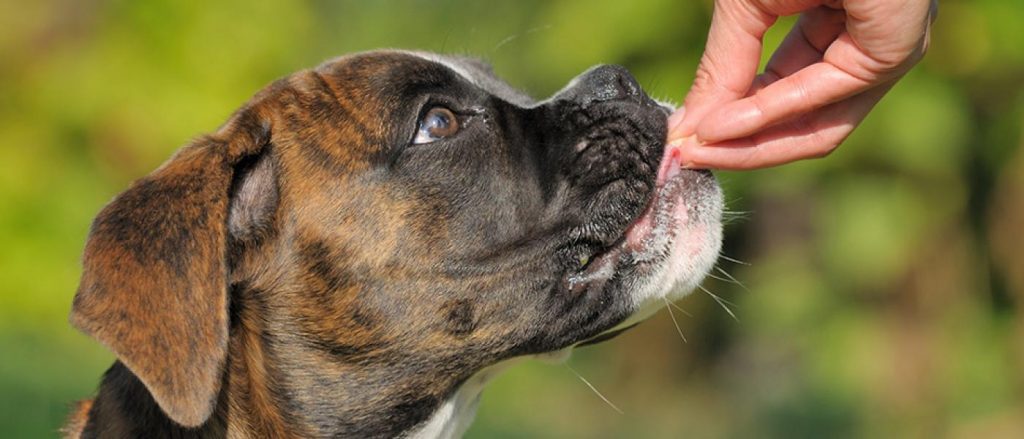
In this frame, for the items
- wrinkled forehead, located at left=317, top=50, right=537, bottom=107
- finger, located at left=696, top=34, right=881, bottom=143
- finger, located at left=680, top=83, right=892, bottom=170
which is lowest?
finger, located at left=680, top=83, right=892, bottom=170

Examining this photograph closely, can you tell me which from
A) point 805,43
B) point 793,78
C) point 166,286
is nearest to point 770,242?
point 805,43

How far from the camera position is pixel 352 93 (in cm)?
432

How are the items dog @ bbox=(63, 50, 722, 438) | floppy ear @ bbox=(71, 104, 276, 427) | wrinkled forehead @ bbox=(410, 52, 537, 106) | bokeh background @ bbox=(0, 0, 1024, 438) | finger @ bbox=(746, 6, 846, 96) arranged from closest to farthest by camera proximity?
1. floppy ear @ bbox=(71, 104, 276, 427)
2. dog @ bbox=(63, 50, 722, 438)
3. finger @ bbox=(746, 6, 846, 96)
4. wrinkled forehead @ bbox=(410, 52, 537, 106)
5. bokeh background @ bbox=(0, 0, 1024, 438)

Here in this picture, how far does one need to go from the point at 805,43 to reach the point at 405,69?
1.22 metres

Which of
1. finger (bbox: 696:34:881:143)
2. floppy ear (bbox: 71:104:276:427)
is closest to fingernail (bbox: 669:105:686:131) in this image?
finger (bbox: 696:34:881:143)

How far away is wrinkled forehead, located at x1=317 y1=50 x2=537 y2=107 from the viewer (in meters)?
4.30

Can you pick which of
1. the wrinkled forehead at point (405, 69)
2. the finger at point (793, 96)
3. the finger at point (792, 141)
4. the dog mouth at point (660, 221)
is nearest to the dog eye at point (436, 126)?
the wrinkled forehead at point (405, 69)

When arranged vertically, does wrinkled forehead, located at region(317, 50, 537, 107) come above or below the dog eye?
above

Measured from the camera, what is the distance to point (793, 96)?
3.87 metres

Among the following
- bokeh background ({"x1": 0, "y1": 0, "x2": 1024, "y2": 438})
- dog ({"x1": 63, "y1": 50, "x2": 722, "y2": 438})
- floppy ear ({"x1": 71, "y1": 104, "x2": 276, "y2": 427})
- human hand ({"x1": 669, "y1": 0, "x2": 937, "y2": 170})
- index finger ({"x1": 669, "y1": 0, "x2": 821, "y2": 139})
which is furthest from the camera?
bokeh background ({"x1": 0, "y1": 0, "x2": 1024, "y2": 438})

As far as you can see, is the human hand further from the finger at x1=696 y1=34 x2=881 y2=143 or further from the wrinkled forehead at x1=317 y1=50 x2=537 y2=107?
the wrinkled forehead at x1=317 y1=50 x2=537 y2=107

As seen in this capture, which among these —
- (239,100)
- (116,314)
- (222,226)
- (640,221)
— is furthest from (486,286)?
(239,100)

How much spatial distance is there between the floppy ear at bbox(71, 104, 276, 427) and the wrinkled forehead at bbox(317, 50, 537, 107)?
0.63m

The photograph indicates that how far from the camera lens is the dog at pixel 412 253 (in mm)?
4090
